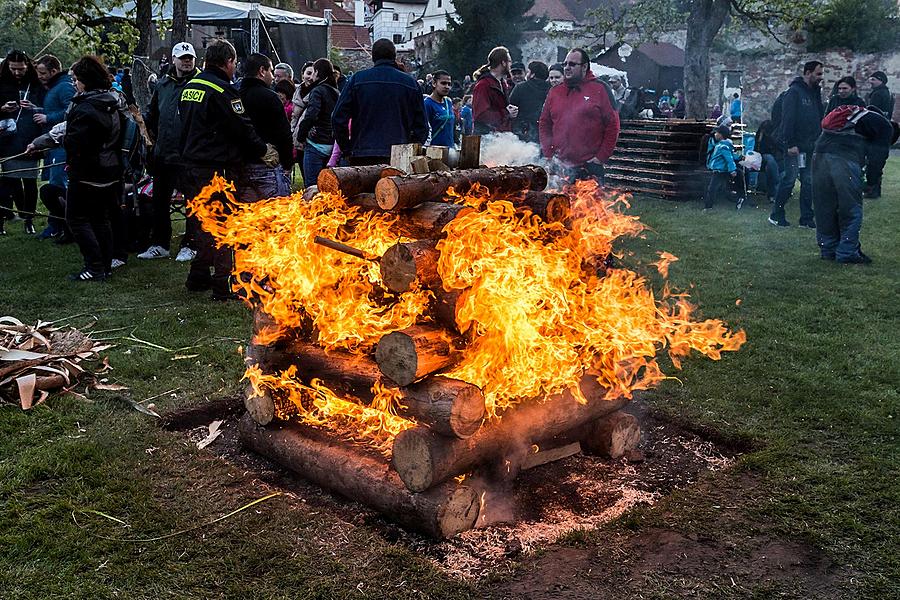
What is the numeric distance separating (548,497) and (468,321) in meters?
1.18

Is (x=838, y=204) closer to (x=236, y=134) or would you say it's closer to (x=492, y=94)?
(x=492, y=94)

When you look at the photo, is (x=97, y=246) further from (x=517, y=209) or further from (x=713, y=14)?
(x=713, y=14)

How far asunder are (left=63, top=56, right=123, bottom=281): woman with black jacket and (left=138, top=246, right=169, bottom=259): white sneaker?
1.01m

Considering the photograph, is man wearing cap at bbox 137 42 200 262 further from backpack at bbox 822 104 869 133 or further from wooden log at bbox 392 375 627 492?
backpack at bbox 822 104 869 133

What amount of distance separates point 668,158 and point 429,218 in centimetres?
1293

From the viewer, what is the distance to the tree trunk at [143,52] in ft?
46.6

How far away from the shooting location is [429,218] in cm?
416

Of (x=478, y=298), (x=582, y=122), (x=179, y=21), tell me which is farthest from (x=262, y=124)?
(x=179, y=21)

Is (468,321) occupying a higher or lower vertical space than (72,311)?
higher

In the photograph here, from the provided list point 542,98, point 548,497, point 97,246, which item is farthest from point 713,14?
point 548,497

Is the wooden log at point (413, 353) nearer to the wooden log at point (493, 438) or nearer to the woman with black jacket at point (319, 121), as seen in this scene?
the wooden log at point (493, 438)

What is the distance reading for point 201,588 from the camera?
3.44 meters

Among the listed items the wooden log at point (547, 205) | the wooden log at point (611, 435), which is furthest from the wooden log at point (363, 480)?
the wooden log at point (547, 205)

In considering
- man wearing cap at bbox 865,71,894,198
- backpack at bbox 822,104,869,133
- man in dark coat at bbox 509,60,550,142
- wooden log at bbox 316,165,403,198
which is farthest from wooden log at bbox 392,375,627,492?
man wearing cap at bbox 865,71,894,198
